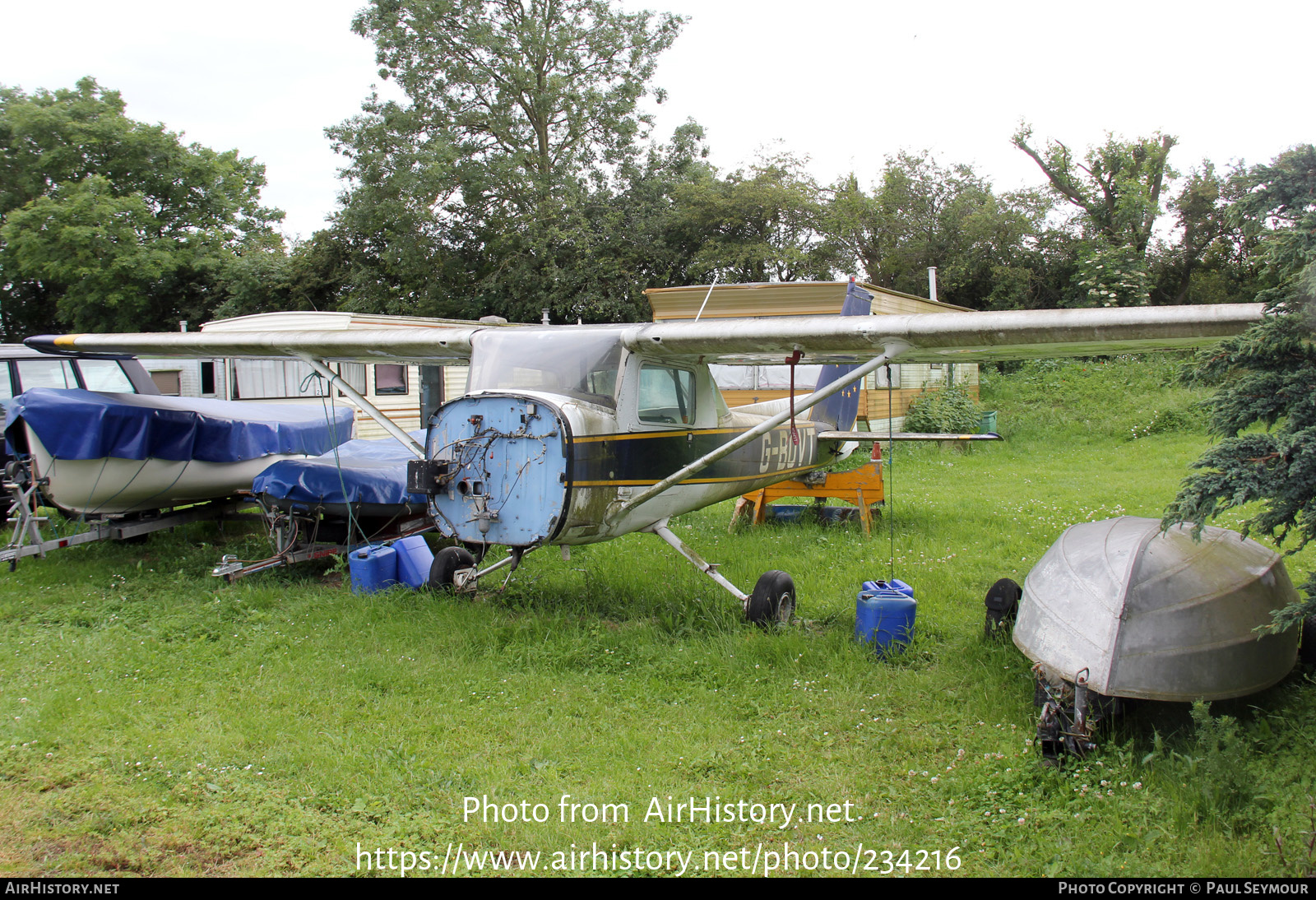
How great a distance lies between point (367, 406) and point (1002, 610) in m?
5.76

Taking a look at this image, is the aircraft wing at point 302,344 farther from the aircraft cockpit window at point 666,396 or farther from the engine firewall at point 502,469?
the aircraft cockpit window at point 666,396

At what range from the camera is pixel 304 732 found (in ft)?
14.9

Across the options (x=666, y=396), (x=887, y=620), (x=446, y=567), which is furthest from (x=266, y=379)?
(x=887, y=620)

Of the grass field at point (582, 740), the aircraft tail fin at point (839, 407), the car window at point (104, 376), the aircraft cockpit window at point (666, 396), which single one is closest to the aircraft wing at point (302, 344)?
the car window at point (104, 376)

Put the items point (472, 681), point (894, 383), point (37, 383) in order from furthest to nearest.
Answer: point (894, 383)
point (37, 383)
point (472, 681)

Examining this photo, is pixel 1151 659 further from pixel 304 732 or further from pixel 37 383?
pixel 37 383

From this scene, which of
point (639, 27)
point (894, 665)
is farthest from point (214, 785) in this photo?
point (639, 27)

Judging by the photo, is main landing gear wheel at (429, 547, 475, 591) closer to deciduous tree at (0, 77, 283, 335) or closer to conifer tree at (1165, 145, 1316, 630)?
conifer tree at (1165, 145, 1316, 630)

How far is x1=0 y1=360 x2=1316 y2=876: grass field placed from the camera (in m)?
3.41

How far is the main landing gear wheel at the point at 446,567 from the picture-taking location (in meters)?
7.20

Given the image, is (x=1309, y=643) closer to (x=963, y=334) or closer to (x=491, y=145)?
(x=963, y=334)

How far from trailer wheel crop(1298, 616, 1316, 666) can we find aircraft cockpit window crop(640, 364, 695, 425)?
4.53 m

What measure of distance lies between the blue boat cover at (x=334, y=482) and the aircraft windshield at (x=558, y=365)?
167 cm

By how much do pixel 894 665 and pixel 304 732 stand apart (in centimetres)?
373
